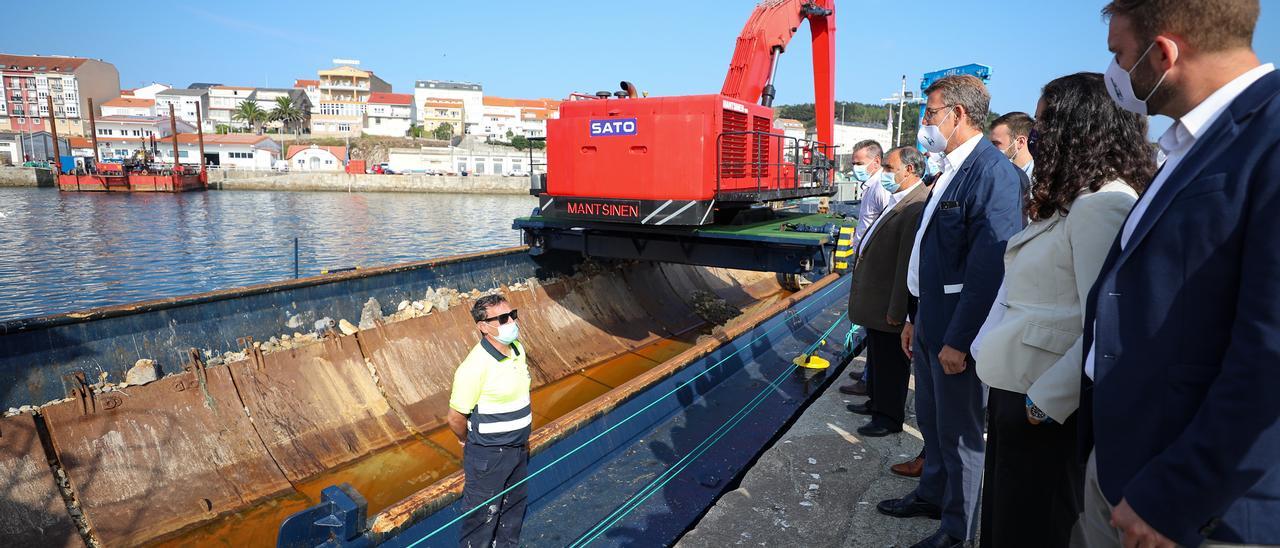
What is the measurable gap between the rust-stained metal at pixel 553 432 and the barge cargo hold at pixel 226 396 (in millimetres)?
43

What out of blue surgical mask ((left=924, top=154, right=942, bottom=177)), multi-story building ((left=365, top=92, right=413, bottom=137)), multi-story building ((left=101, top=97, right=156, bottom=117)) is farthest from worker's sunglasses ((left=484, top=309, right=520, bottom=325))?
multi-story building ((left=101, top=97, right=156, bottom=117))

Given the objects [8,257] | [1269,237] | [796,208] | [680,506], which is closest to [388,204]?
[8,257]

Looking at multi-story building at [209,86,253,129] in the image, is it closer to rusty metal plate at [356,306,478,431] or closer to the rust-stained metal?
rusty metal plate at [356,306,478,431]

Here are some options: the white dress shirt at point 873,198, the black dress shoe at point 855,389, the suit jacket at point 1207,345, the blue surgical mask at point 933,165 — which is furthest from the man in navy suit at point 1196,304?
the white dress shirt at point 873,198

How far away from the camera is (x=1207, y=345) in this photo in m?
1.13

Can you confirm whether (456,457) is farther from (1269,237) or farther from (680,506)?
(1269,237)

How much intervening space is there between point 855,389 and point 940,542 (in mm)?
2319

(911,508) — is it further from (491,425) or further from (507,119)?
(507,119)

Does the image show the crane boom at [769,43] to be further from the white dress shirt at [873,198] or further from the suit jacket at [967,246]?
the suit jacket at [967,246]

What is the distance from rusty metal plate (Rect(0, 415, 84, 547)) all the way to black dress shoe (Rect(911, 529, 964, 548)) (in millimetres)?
4695

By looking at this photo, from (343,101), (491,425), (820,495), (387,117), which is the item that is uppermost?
(343,101)

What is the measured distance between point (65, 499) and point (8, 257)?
19.4 metres

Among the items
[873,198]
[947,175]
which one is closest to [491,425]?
[947,175]

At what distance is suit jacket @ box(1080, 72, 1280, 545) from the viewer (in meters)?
1.02
